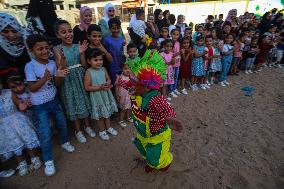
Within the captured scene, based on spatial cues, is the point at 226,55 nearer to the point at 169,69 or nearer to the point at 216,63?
the point at 216,63

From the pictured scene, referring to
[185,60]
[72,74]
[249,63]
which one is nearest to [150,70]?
[72,74]

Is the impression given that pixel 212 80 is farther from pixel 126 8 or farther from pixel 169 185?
pixel 126 8

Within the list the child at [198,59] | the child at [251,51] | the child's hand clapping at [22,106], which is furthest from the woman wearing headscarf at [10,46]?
the child at [251,51]

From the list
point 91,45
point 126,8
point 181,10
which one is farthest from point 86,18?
point 126,8

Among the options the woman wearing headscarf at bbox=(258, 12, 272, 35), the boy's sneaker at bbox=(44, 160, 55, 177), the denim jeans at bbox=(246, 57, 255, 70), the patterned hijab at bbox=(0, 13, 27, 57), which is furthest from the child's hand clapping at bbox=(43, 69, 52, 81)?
the woman wearing headscarf at bbox=(258, 12, 272, 35)

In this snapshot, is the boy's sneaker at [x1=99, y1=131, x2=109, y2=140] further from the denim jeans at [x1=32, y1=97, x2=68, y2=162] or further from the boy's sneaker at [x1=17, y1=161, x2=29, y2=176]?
the boy's sneaker at [x1=17, y1=161, x2=29, y2=176]

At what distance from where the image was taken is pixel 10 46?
8.98 feet

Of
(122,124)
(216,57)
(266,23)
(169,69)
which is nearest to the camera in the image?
(122,124)

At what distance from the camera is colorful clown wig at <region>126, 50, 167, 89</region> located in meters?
2.08

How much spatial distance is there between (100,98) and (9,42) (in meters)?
1.51

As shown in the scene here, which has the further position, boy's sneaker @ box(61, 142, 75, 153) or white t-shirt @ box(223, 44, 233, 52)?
white t-shirt @ box(223, 44, 233, 52)

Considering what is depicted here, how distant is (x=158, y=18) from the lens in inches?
264

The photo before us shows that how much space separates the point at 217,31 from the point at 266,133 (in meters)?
3.57

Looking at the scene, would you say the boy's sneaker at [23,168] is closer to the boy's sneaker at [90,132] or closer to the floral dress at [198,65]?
the boy's sneaker at [90,132]
